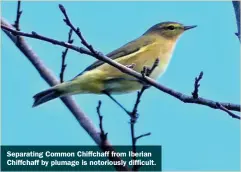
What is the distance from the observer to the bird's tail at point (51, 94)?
381 cm

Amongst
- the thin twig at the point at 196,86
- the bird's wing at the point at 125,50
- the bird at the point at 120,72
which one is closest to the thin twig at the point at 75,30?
the thin twig at the point at 196,86

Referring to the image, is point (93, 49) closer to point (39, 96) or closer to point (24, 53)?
point (24, 53)

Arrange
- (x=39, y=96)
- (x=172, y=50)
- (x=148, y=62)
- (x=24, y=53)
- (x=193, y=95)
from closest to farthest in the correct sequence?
(x=193, y=95)
(x=24, y=53)
(x=39, y=96)
(x=148, y=62)
(x=172, y=50)

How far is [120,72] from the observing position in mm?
4133

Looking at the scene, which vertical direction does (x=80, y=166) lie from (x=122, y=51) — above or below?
below

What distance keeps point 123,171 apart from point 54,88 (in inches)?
59.4

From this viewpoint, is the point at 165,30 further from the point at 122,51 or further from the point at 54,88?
the point at 54,88

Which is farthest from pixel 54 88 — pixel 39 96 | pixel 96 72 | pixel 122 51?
pixel 122 51

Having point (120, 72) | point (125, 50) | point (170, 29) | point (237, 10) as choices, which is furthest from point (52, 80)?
point (170, 29)

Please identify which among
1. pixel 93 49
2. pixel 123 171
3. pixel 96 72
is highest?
pixel 96 72

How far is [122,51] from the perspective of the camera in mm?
4367

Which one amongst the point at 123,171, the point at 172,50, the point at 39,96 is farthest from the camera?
the point at 172,50

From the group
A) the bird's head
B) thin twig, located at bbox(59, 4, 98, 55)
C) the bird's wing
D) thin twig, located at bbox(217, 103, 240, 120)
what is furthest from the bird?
thin twig, located at bbox(217, 103, 240, 120)

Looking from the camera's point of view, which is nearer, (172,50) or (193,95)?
(193,95)
